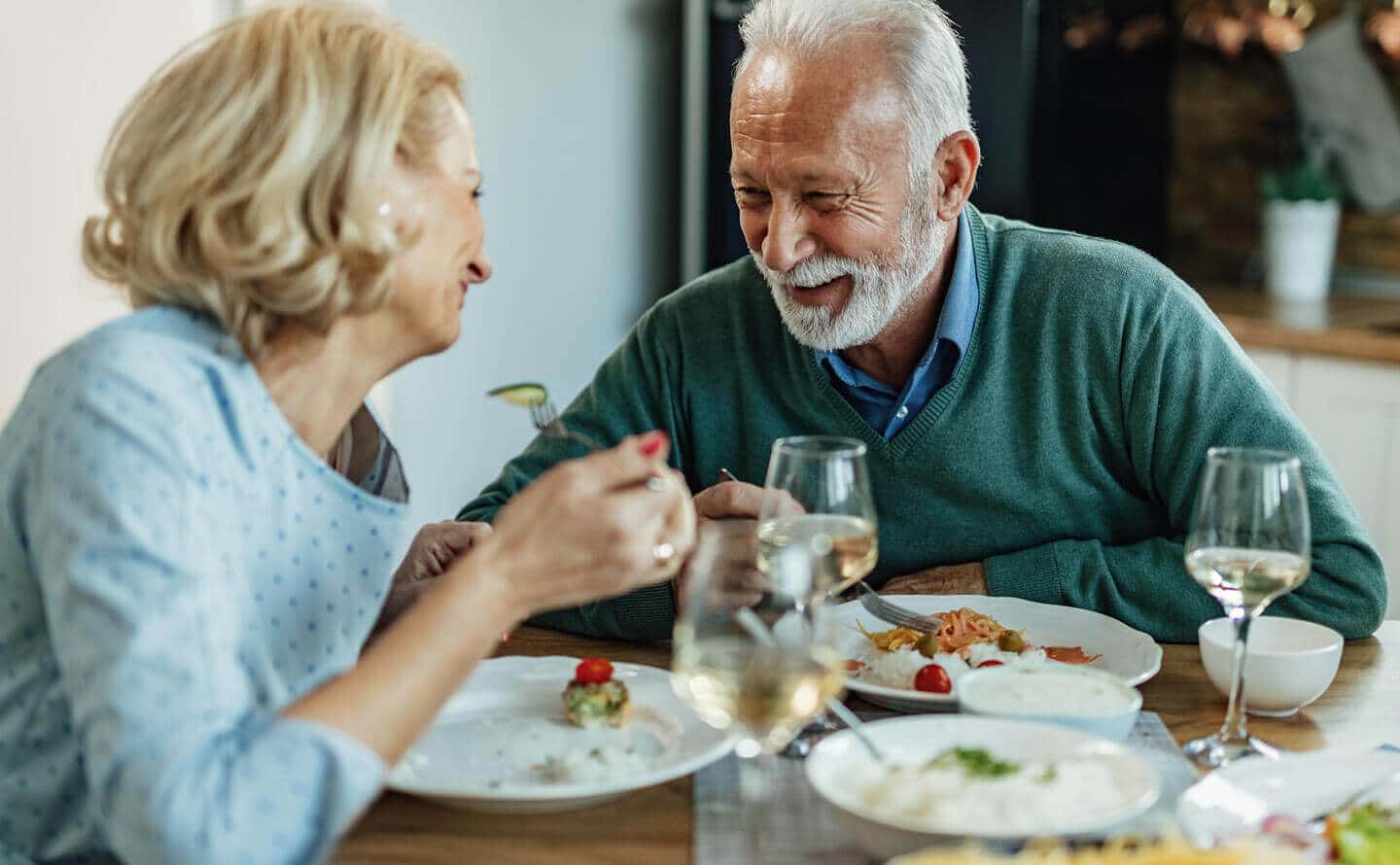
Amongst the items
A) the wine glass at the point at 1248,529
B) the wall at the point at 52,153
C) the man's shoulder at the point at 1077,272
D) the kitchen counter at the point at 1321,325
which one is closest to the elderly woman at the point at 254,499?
the wine glass at the point at 1248,529

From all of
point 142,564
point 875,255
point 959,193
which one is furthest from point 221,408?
point 959,193

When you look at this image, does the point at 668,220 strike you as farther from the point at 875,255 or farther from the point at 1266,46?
the point at 875,255

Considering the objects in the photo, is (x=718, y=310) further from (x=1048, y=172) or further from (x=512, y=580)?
(x=1048, y=172)

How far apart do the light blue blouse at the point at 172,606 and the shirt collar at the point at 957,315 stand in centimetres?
79

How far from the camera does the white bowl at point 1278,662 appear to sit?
4.70ft

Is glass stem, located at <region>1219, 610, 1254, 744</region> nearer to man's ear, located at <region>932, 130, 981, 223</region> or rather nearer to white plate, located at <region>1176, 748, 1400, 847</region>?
white plate, located at <region>1176, 748, 1400, 847</region>

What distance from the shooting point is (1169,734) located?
55.0 inches

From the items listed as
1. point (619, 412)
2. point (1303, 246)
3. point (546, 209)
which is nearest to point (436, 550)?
point (619, 412)

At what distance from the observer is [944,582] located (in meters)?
1.84

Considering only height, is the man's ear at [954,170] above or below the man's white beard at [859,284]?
above

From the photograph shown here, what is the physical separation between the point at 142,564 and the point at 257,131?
1.23 ft

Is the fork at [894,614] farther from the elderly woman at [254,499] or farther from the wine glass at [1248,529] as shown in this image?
the elderly woman at [254,499]

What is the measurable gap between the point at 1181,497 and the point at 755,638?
0.99 m

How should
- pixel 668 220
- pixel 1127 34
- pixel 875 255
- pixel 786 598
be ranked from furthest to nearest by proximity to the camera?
pixel 668 220
pixel 1127 34
pixel 875 255
pixel 786 598
